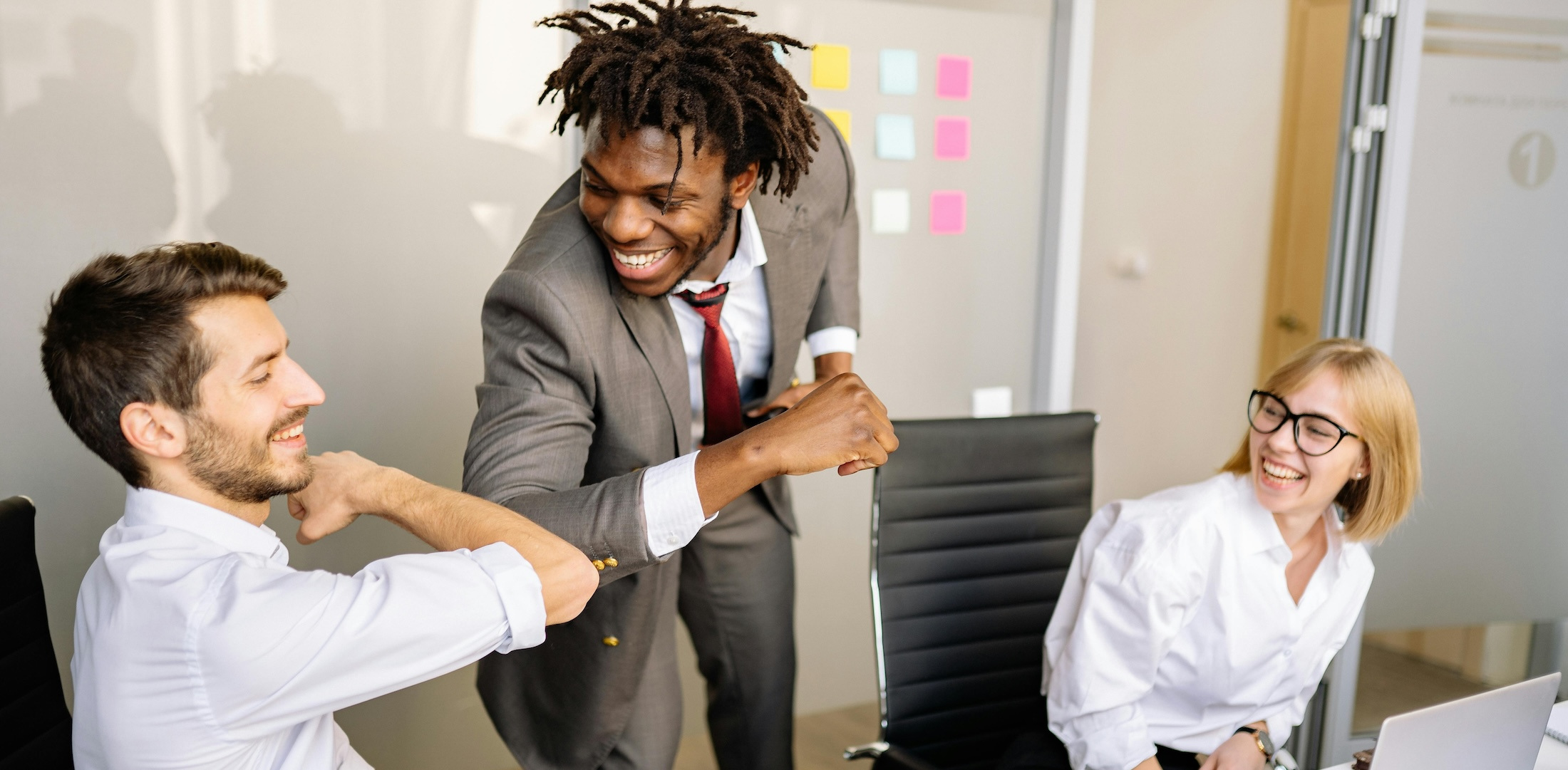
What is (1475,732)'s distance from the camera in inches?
41.6

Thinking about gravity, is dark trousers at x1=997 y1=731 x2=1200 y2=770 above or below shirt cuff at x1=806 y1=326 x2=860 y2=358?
below

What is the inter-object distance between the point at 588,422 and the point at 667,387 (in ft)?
0.49

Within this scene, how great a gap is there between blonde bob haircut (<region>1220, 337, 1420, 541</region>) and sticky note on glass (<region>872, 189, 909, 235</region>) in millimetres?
1352

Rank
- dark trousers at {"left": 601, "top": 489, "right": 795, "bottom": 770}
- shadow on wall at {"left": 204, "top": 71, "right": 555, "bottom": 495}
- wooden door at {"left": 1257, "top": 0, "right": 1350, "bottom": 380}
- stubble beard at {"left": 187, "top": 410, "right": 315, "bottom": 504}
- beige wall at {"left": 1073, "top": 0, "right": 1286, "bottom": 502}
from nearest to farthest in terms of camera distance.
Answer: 1. stubble beard at {"left": 187, "top": 410, "right": 315, "bottom": 504}
2. dark trousers at {"left": 601, "top": 489, "right": 795, "bottom": 770}
3. shadow on wall at {"left": 204, "top": 71, "right": 555, "bottom": 495}
4. beige wall at {"left": 1073, "top": 0, "right": 1286, "bottom": 502}
5. wooden door at {"left": 1257, "top": 0, "right": 1350, "bottom": 380}

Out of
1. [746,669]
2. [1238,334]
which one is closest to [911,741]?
[746,669]

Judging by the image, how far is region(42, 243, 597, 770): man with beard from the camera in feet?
3.27

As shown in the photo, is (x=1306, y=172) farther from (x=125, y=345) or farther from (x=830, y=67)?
(x=125, y=345)

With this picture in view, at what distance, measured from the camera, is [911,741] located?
5.95 ft

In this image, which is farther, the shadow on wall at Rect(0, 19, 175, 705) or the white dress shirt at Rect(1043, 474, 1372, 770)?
the shadow on wall at Rect(0, 19, 175, 705)

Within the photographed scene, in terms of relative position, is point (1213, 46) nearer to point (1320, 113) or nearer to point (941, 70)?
point (1320, 113)

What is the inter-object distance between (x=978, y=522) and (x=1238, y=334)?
7.29 ft

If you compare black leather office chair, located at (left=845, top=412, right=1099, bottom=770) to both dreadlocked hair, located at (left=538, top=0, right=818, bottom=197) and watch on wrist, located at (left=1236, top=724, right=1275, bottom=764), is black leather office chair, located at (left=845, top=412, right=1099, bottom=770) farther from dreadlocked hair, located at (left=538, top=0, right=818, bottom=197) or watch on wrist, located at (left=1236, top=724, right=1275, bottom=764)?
dreadlocked hair, located at (left=538, top=0, right=818, bottom=197)

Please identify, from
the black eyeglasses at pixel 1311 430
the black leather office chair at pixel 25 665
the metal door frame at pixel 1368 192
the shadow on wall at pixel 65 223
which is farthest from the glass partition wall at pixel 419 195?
the black eyeglasses at pixel 1311 430

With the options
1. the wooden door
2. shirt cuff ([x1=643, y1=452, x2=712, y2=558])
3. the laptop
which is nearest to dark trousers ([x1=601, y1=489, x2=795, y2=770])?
shirt cuff ([x1=643, y1=452, x2=712, y2=558])
